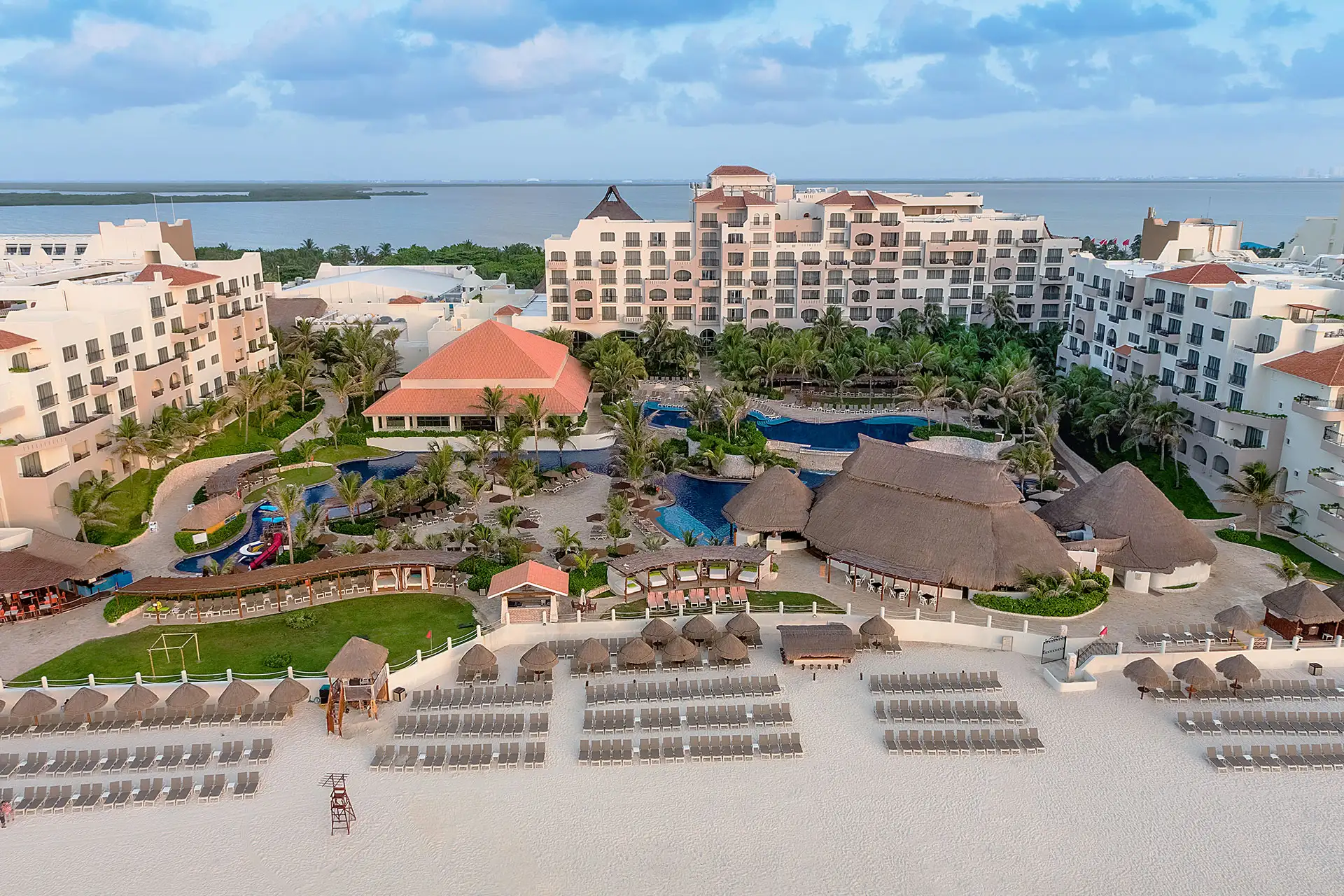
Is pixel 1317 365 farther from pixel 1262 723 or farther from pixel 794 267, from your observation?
pixel 794 267

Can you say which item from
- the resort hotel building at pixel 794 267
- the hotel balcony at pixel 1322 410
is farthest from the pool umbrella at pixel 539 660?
the resort hotel building at pixel 794 267

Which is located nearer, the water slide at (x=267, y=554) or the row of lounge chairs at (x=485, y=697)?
the row of lounge chairs at (x=485, y=697)

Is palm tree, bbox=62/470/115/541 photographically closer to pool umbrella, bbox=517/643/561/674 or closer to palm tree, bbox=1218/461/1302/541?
pool umbrella, bbox=517/643/561/674

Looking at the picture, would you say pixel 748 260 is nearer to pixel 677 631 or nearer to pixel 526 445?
pixel 526 445

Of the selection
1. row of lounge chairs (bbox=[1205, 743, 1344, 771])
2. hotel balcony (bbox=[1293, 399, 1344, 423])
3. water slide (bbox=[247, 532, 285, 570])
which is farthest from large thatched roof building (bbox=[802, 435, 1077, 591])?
water slide (bbox=[247, 532, 285, 570])

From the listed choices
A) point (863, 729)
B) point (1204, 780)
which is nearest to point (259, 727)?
point (863, 729)

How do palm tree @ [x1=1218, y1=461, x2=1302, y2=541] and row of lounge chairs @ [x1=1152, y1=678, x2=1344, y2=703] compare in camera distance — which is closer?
row of lounge chairs @ [x1=1152, y1=678, x2=1344, y2=703]

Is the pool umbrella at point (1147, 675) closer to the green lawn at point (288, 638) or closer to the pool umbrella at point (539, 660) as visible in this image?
the pool umbrella at point (539, 660)
